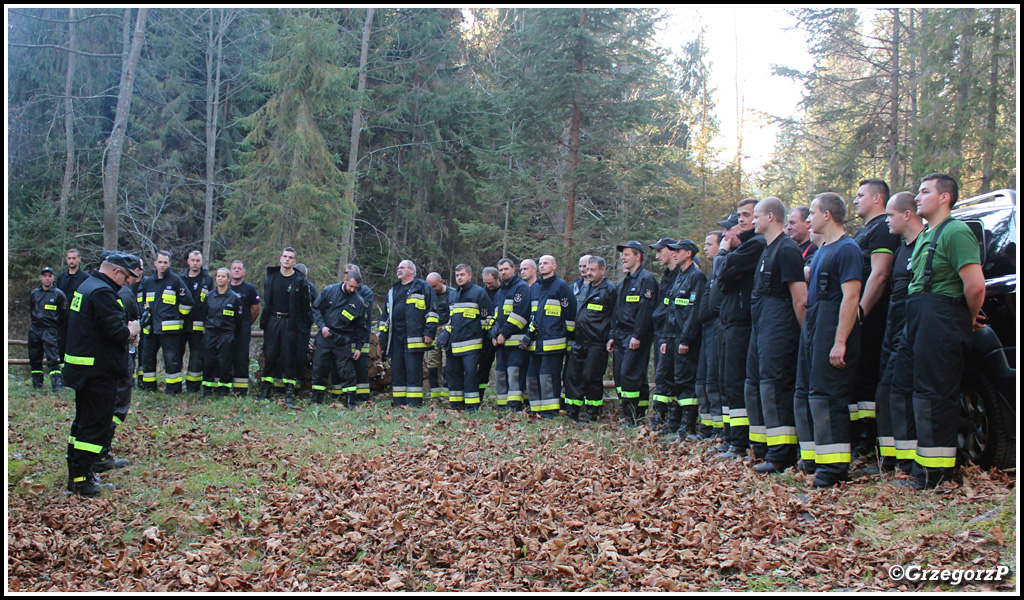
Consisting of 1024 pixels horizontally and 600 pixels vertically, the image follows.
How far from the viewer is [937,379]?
15.7 ft

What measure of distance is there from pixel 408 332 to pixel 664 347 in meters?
4.60

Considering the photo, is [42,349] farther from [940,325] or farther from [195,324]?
[940,325]

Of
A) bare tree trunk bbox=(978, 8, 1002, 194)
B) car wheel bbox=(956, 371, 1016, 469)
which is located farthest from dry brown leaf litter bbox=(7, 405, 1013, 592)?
bare tree trunk bbox=(978, 8, 1002, 194)

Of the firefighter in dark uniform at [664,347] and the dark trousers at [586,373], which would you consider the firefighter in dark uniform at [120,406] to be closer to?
the dark trousers at [586,373]

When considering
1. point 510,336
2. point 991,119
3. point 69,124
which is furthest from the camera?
point 69,124

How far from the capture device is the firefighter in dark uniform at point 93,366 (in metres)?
6.12

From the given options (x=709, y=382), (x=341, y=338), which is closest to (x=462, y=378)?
(x=341, y=338)

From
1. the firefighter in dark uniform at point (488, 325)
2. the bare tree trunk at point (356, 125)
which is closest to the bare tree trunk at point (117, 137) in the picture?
the bare tree trunk at point (356, 125)

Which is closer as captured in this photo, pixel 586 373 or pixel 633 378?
pixel 633 378

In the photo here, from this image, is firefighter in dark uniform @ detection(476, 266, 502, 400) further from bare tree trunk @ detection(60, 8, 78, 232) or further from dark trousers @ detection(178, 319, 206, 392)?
bare tree trunk @ detection(60, 8, 78, 232)

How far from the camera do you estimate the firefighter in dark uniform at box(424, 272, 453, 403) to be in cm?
1181

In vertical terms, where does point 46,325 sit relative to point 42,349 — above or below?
above

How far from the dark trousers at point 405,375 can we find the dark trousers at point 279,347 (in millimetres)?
1745

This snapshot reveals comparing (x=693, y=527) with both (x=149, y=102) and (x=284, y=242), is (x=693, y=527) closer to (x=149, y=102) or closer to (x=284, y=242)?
(x=284, y=242)
